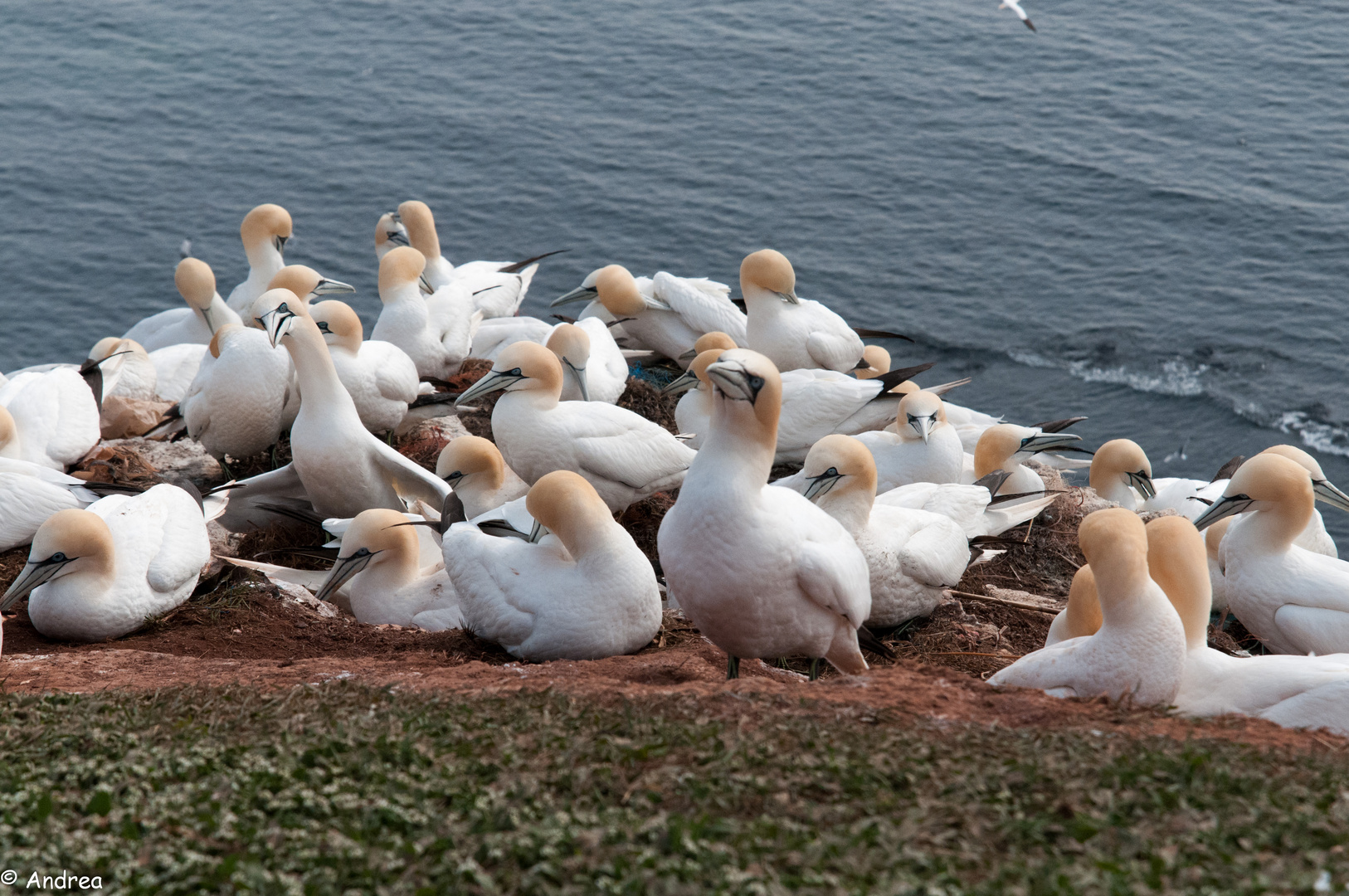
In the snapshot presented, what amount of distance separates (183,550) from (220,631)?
54 centimetres

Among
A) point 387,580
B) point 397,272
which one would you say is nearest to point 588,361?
point 397,272

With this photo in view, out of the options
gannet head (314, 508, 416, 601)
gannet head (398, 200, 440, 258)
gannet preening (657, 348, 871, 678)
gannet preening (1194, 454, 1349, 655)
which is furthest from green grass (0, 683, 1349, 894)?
gannet head (398, 200, 440, 258)

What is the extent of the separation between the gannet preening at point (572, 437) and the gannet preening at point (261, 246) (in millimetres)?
4744

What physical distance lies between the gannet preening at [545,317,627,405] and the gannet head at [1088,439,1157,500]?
324cm

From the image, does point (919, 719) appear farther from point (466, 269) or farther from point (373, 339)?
point (466, 269)

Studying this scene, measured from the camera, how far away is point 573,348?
801cm

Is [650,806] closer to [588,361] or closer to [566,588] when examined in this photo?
[566,588]

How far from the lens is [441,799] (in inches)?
124

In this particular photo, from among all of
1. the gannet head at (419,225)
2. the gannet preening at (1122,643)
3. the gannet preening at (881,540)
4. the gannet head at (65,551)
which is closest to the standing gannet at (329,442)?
the gannet head at (65,551)

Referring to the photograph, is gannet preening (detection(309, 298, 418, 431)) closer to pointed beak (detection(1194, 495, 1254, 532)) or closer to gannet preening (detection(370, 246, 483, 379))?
gannet preening (detection(370, 246, 483, 379))

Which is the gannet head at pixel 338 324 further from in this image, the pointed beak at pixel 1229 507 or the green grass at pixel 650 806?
the pointed beak at pixel 1229 507

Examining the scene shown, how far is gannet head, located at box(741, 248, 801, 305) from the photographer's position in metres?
9.16

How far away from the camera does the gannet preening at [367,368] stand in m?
7.90

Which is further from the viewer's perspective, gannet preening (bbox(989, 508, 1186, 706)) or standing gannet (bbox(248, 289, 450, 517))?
standing gannet (bbox(248, 289, 450, 517))
